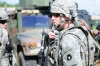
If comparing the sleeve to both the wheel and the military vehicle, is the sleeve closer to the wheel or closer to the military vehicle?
the military vehicle

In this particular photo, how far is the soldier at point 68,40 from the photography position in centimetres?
293

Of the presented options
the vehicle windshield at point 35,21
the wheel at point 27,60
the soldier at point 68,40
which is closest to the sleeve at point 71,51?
the soldier at point 68,40

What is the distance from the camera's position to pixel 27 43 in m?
7.20

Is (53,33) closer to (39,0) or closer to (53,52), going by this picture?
(53,52)

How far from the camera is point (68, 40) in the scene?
296 centimetres

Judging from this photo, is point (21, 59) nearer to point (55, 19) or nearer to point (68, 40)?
point (55, 19)

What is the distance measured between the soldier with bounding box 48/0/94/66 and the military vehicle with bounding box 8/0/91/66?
380cm

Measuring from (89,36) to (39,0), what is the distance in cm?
687

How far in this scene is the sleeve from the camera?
291 cm

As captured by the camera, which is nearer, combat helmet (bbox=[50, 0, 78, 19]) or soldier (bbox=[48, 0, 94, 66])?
soldier (bbox=[48, 0, 94, 66])

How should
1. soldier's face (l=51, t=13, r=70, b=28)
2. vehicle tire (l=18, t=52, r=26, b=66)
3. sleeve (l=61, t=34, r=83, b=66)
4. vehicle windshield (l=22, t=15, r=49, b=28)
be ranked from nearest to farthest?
sleeve (l=61, t=34, r=83, b=66) → soldier's face (l=51, t=13, r=70, b=28) → vehicle tire (l=18, t=52, r=26, b=66) → vehicle windshield (l=22, t=15, r=49, b=28)

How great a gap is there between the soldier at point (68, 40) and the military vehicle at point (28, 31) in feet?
12.5

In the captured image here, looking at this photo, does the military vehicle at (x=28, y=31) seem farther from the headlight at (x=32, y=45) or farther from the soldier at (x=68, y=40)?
the soldier at (x=68, y=40)

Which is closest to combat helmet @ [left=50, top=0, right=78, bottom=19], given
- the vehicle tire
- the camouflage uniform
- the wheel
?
the camouflage uniform
